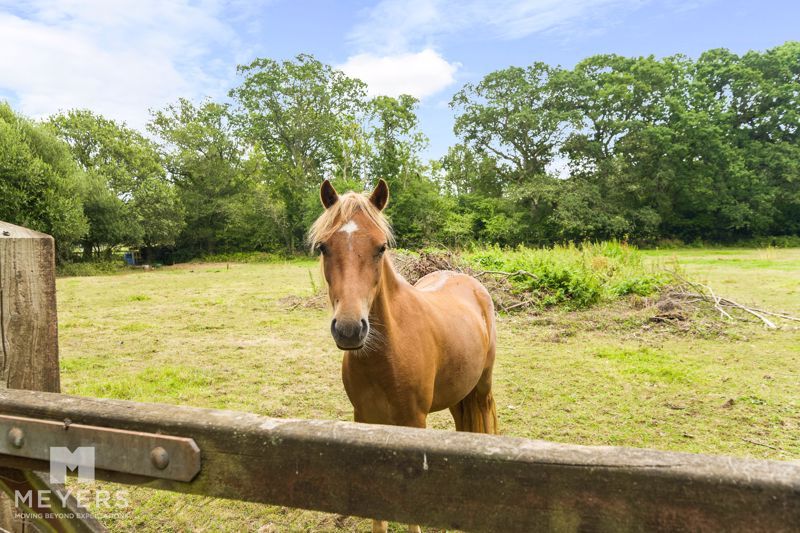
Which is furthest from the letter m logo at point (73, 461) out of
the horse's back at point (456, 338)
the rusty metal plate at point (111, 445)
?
the horse's back at point (456, 338)

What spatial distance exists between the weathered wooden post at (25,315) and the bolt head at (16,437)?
13.8 inches

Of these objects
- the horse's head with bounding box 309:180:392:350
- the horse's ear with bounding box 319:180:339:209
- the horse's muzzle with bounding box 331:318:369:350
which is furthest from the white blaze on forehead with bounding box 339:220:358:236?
the horse's muzzle with bounding box 331:318:369:350

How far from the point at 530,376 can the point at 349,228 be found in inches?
164

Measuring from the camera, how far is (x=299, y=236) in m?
31.0

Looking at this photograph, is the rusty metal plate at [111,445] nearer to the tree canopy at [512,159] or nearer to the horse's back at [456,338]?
the horse's back at [456,338]

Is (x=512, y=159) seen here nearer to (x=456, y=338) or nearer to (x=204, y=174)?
(x=204, y=174)

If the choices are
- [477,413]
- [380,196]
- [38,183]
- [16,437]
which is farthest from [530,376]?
[38,183]

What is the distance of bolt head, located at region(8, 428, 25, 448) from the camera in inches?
41.3

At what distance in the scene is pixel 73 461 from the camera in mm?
1008

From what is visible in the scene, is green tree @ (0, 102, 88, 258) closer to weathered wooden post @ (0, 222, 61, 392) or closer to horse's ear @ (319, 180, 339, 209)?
horse's ear @ (319, 180, 339, 209)

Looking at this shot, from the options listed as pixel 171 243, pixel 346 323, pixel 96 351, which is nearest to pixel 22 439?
pixel 346 323

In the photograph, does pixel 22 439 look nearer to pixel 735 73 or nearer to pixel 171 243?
pixel 171 243

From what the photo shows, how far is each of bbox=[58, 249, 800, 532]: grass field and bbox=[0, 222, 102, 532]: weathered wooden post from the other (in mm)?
1846

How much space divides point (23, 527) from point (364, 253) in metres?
1.63
